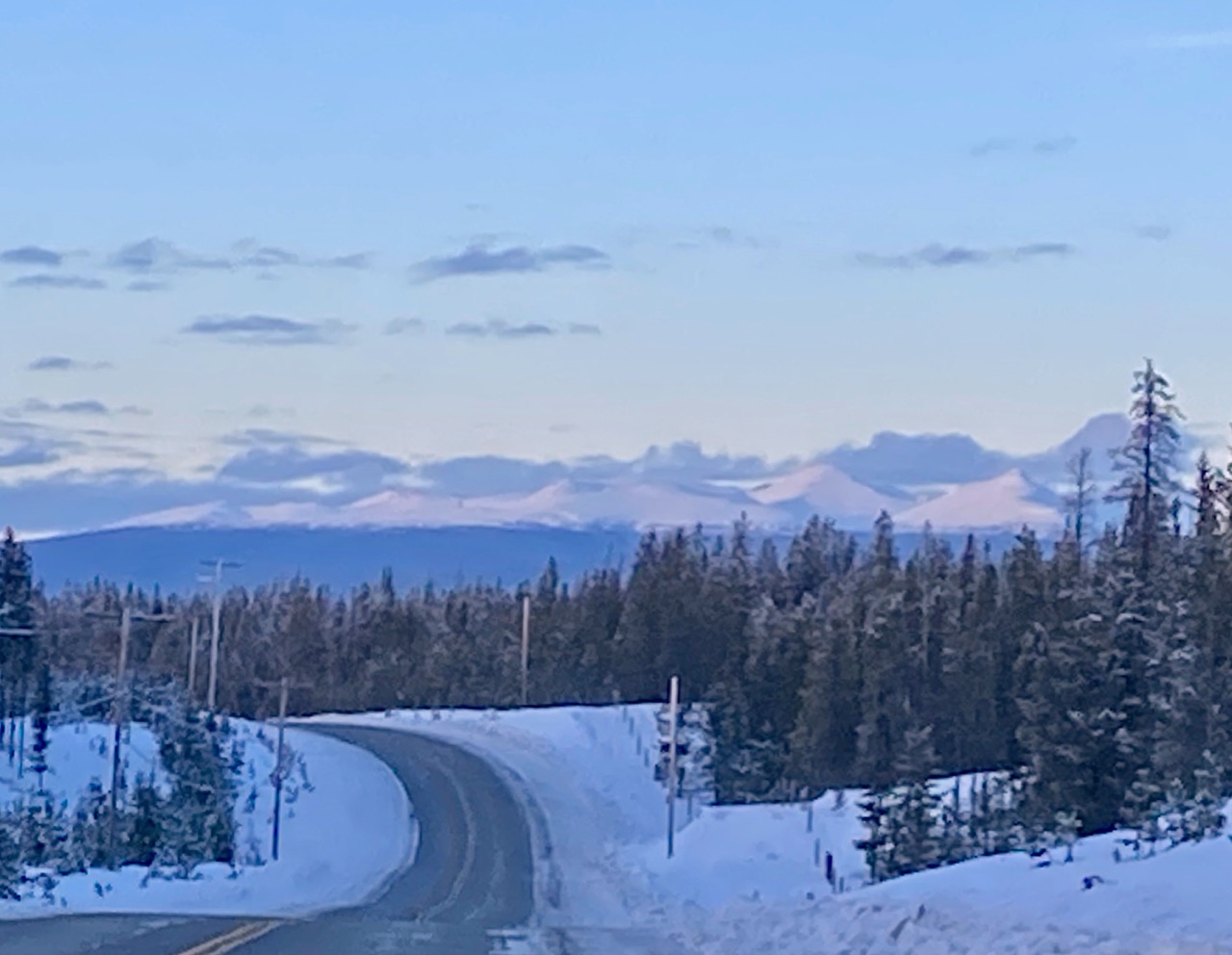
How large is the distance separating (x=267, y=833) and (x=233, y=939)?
154ft

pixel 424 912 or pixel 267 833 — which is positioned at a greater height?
pixel 424 912

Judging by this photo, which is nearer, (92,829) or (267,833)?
(92,829)

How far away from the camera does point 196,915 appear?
26969mm

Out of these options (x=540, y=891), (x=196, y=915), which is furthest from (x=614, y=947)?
(x=540, y=891)

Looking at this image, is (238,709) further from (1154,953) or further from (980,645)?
(1154,953)

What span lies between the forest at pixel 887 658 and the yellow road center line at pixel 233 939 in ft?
32.0

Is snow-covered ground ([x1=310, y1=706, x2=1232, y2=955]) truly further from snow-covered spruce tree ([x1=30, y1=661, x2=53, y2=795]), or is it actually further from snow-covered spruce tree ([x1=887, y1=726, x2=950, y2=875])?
snow-covered spruce tree ([x1=30, y1=661, x2=53, y2=795])

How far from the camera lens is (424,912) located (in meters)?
35.2

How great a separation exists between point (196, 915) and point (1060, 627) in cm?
4004

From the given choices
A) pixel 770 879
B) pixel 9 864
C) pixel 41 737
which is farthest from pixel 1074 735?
pixel 41 737

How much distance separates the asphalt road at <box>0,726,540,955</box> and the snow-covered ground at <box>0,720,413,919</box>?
3.37 ft

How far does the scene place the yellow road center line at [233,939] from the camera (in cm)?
1947

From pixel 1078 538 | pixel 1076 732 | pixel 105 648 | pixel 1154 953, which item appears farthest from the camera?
pixel 105 648

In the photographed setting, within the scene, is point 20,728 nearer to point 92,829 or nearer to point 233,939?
point 92,829
